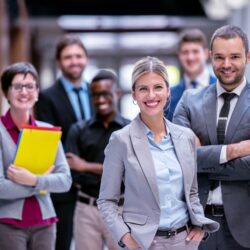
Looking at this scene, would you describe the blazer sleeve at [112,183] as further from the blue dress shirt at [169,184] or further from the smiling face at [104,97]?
the smiling face at [104,97]

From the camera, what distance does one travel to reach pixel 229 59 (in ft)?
10.1

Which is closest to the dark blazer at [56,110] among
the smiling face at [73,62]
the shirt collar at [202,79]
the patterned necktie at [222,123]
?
the smiling face at [73,62]

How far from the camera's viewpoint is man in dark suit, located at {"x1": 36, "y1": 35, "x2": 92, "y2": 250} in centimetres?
449

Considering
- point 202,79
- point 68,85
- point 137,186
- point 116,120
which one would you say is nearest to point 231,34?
point 137,186

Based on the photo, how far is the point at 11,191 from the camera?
3412mm

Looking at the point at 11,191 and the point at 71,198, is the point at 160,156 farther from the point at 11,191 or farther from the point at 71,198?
the point at 71,198

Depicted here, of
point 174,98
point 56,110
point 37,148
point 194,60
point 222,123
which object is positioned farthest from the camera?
point 194,60

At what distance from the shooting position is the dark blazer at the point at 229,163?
3.06 metres

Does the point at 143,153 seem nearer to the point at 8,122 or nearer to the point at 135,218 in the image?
the point at 135,218

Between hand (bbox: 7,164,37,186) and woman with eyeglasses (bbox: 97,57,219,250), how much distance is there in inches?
28.5

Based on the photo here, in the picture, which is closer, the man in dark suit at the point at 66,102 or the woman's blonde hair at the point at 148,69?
the woman's blonde hair at the point at 148,69

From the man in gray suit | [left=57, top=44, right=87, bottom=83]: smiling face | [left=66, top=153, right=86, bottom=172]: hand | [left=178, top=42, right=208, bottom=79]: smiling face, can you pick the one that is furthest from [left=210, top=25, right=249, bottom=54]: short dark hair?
[left=57, top=44, right=87, bottom=83]: smiling face

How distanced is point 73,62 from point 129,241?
2220 millimetres

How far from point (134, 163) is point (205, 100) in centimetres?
64
